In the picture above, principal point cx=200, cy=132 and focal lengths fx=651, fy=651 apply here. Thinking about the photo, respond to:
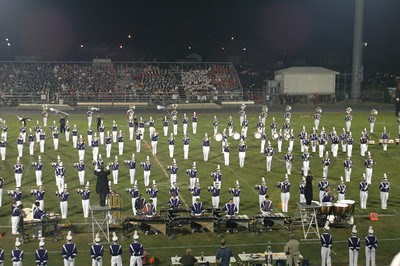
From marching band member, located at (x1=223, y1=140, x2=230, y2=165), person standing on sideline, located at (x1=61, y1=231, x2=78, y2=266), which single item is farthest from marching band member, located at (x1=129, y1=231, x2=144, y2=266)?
marching band member, located at (x1=223, y1=140, x2=230, y2=165)

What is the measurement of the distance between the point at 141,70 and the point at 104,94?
7764 millimetres

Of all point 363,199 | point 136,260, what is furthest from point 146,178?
point 136,260

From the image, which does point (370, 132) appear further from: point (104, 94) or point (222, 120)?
point (104, 94)

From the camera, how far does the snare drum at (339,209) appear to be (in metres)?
19.0

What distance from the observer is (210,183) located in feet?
83.5

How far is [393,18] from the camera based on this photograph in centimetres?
8275

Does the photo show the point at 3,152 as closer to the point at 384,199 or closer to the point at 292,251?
the point at 384,199

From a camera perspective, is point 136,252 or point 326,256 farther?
point 326,256

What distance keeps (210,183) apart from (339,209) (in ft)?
24.2

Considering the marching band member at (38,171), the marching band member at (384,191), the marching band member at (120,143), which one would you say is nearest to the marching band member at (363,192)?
the marching band member at (384,191)

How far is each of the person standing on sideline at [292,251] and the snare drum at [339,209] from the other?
4.92m

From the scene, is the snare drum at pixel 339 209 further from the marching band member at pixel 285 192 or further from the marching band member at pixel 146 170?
the marching band member at pixel 146 170

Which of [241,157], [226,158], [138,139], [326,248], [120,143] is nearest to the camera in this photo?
[326,248]

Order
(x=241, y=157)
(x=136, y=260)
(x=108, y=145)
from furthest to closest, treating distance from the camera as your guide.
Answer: (x=108, y=145) < (x=241, y=157) < (x=136, y=260)
